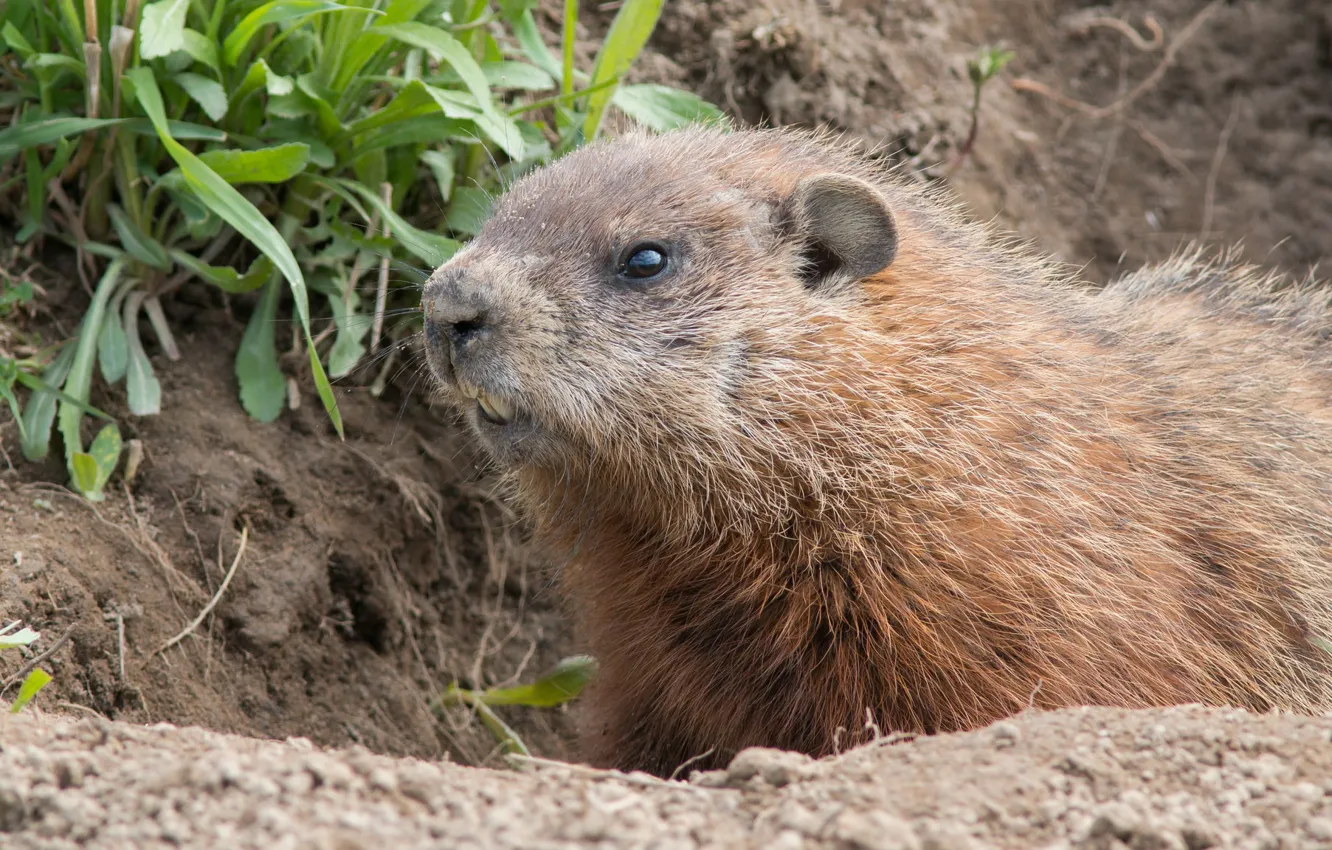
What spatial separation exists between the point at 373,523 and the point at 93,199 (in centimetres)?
163

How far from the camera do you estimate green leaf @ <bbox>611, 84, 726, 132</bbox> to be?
5.27m

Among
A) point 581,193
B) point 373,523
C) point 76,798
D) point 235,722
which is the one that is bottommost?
point 235,722

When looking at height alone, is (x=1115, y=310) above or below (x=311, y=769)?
above

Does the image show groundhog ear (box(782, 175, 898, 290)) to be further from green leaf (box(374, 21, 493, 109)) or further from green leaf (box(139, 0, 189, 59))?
green leaf (box(139, 0, 189, 59))

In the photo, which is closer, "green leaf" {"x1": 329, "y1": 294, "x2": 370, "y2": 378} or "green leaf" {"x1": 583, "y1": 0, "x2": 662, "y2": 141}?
"green leaf" {"x1": 329, "y1": 294, "x2": 370, "y2": 378}

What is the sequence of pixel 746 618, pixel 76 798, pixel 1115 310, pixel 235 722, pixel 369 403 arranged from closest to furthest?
pixel 76 798
pixel 746 618
pixel 235 722
pixel 1115 310
pixel 369 403

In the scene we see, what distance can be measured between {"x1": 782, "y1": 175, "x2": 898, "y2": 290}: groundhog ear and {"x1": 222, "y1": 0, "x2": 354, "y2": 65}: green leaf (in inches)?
69.2

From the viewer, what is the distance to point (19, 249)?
4758 millimetres

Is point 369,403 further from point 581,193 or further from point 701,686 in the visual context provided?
point 701,686

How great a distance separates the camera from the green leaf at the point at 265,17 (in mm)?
4367

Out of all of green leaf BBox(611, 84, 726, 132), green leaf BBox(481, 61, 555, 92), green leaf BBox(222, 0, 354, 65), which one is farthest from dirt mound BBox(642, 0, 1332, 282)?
green leaf BBox(222, 0, 354, 65)

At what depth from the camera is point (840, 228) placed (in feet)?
13.3

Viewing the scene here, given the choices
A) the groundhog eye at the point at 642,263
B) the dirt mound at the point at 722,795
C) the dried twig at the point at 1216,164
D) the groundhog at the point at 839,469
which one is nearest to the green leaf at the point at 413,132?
the groundhog at the point at 839,469

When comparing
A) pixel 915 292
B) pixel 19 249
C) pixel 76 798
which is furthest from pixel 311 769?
pixel 19 249
